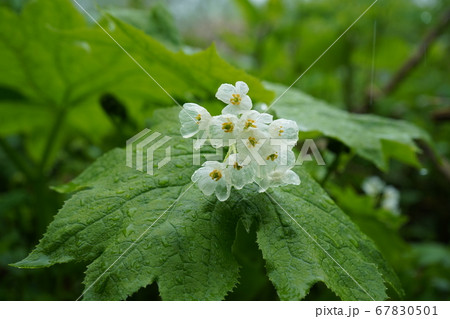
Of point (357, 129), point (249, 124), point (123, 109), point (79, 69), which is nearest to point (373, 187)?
point (357, 129)

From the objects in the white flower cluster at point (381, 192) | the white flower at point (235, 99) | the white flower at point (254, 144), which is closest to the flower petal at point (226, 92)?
the white flower at point (235, 99)

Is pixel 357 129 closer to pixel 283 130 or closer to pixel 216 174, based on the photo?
pixel 283 130

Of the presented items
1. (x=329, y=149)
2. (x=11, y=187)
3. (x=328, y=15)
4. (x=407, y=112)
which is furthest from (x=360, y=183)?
(x=11, y=187)

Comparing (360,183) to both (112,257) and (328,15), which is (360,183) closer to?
(328,15)

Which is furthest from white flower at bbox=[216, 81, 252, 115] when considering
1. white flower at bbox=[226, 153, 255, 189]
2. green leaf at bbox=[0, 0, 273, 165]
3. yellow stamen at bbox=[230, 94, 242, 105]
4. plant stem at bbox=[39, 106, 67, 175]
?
plant stem at bbox=[39, 106, 67, 175]

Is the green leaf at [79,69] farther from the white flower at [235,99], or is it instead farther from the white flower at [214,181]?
the white flower at [214,181]

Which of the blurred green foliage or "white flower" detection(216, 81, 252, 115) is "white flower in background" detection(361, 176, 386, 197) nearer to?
the blurred green foliage
